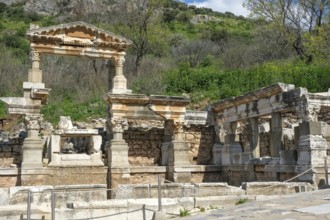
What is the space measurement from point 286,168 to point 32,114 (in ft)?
31.2

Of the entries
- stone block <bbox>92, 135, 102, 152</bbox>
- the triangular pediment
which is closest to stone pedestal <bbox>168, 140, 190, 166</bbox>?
stone block <bbox>92, 135, 102, 152</bbox>

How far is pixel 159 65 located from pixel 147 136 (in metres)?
14.7

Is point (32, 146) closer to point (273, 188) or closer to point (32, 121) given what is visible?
point (32, 121)

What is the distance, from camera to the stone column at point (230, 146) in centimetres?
1766

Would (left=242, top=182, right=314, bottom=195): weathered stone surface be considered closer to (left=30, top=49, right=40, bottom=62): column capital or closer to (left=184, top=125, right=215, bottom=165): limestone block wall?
(left=184, top=125, right=215, bottom=165): limestone block wall

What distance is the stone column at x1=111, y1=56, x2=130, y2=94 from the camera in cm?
1740

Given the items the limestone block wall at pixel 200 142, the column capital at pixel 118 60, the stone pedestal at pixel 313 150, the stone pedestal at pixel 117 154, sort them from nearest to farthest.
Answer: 1. the stone pedestal at pixel 313 150
2. the stone pedestal at pixel 117 154
3. the column capital at pixel 118 60
4. the limestone block wall at pixel 200 142

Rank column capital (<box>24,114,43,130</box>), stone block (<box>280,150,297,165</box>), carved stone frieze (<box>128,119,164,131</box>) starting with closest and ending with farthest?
stone block (<box>280,150,297,165</box>) → column capital (<box>24,114,43,130</box>) → carved stone frieze (<box>128,119,164,131</box>)

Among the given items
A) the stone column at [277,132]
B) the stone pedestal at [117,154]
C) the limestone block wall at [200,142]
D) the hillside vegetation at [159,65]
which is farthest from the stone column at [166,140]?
the stone column at [277,132]

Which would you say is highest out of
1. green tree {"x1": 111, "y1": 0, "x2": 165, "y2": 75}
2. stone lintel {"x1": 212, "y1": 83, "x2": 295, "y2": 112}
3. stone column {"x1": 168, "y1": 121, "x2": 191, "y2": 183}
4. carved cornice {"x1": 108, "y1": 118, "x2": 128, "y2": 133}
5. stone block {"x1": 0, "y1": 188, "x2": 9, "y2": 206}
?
green tree {"x1": 111, "y1": 0, "x2": 165, "y2": 75}

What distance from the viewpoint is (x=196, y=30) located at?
186ft

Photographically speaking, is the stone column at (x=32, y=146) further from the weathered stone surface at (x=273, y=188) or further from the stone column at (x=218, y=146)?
the weathered stone surface at (x=273, y=188)

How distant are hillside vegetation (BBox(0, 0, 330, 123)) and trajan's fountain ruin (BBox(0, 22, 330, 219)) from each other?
420 cm

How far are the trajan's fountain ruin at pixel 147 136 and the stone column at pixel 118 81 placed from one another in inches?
1.7
